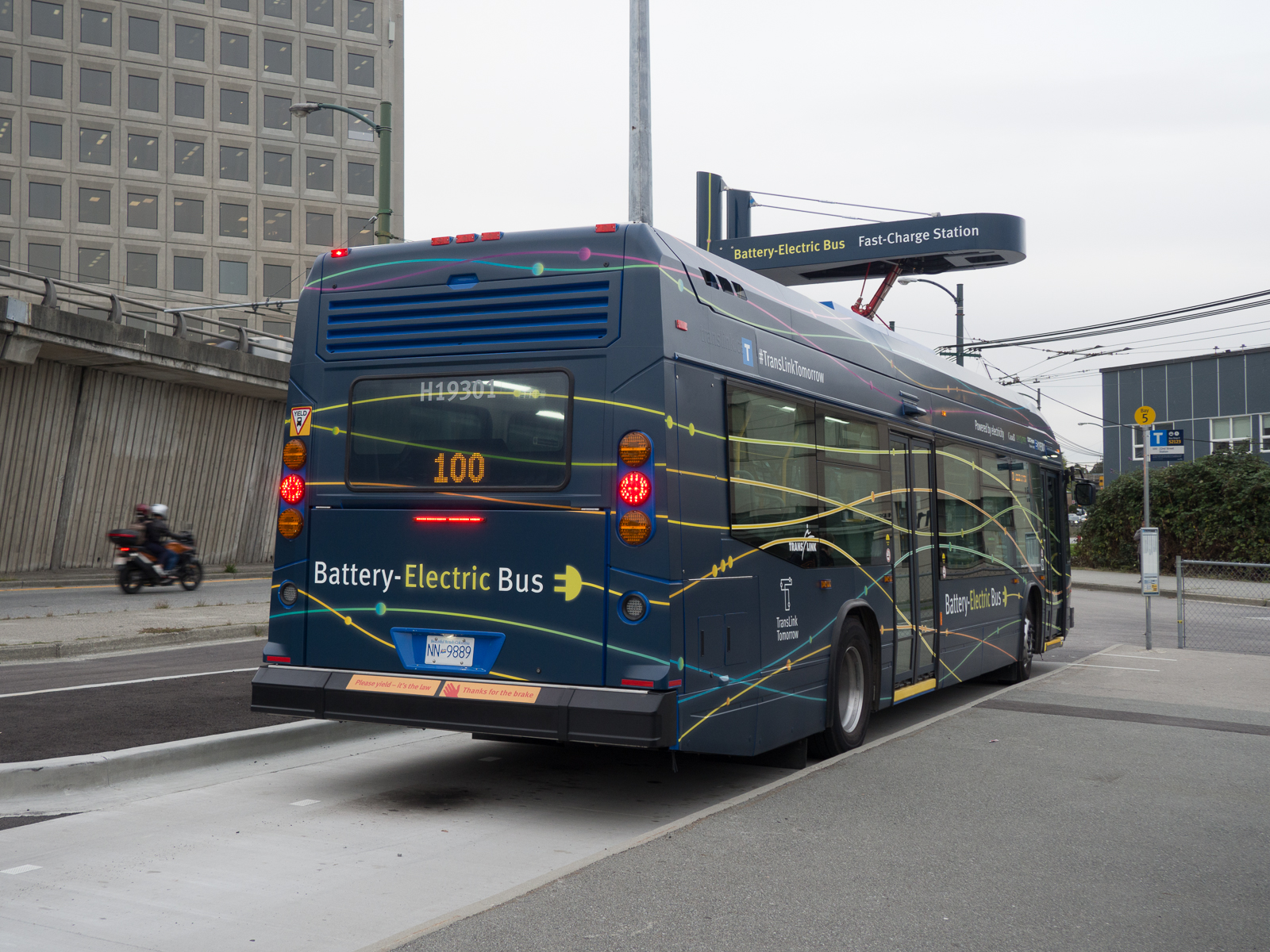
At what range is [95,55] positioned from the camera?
55.4 meters

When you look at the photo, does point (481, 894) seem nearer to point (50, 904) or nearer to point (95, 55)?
point (50, 904)

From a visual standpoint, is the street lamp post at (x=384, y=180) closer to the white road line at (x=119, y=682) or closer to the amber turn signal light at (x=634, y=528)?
the white road line at (x=119, y=682)

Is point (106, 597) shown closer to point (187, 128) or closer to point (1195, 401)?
point (187, 128)

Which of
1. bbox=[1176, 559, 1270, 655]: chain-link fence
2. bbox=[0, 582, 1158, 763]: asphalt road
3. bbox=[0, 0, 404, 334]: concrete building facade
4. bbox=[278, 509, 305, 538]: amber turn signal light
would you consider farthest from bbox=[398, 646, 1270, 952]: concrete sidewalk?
bbox=[0, 0, 404, 334]: concrete building facade

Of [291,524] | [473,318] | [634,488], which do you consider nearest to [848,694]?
[634,488]

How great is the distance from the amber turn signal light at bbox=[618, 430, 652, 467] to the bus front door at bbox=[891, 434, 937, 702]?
365cm

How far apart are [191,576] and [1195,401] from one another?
43.1 meters

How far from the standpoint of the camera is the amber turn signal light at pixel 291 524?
23.3ft

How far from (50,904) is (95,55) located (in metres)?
59.5

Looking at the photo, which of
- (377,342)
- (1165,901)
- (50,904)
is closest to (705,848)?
(1165,901)

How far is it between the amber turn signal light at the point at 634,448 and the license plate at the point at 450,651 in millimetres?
1356

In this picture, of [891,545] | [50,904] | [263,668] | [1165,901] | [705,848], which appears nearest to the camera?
[50,904]

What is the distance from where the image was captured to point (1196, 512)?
119ft

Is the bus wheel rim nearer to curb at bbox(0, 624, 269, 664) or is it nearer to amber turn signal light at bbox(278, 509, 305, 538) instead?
amber turn signal light at bbox(278, 509, 305, 538)
